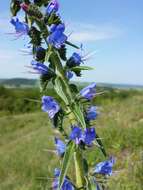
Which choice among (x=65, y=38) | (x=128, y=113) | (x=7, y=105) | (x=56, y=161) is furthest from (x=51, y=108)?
(x=7, y=105)

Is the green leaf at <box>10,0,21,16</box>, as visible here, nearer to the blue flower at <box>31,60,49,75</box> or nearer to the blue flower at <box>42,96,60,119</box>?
the blue flower at <box>31,60,49,75</box>

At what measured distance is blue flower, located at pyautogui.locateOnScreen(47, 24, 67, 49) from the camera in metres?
3.07

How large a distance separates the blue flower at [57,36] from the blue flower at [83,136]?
54 centimetres

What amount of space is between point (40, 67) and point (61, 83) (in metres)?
0.17

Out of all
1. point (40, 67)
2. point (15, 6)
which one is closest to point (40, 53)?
point (40, 67)

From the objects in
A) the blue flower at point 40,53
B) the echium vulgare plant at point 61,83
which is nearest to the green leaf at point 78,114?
the echium vulgare plant at point 61,83

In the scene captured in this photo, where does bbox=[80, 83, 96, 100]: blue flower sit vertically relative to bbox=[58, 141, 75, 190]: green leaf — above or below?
above

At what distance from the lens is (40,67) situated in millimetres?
3135

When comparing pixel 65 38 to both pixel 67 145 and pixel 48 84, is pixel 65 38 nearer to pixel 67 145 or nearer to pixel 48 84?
pixel 48 84

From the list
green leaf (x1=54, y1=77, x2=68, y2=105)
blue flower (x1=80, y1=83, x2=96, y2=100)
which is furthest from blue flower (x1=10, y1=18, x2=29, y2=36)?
blue flower (x1=80, y1=83, x2=96, y2=100)

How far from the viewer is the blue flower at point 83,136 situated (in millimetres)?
3119

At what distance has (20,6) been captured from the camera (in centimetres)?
304

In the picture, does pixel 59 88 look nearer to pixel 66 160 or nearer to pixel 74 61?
pixel 74 61

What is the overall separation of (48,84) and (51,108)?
156 mm
